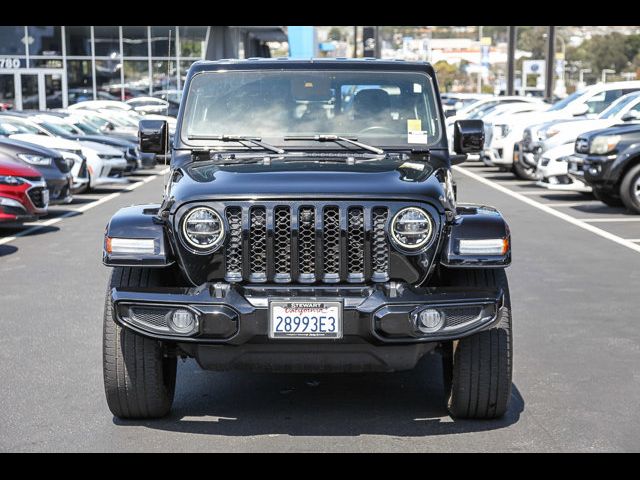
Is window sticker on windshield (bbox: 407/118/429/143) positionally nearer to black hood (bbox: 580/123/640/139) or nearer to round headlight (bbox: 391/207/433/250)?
round headlight (bbox: 391/207/433/250)

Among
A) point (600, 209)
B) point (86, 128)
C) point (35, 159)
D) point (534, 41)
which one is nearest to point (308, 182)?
point (35, 159)

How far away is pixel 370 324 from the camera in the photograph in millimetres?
5465

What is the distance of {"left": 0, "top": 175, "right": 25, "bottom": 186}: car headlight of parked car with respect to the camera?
1438 cm

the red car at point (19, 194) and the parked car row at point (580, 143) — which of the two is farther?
the parked car row at point (580, 143)

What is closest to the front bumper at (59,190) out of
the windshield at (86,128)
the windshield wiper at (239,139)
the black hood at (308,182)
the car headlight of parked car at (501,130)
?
the windshield at (86,128)

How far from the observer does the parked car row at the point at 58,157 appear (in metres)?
14.6

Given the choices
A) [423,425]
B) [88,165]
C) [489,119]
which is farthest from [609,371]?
[489,119]

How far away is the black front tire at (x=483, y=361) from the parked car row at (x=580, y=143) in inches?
286

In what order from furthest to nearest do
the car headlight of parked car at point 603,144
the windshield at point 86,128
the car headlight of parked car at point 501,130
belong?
the windshield at point 86,128 < the car headlight of parked car at point 501,130 < the car headlight of parked car at point 603,144

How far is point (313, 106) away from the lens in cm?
720

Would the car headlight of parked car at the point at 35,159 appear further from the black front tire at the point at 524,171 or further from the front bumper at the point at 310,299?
the front bumper at the point at 310,299

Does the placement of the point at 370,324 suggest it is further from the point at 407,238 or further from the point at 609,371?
the point at 609,371

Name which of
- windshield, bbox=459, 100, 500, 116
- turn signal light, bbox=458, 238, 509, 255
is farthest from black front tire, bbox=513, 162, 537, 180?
turn signal light, bbox=458, 238, 509, 255

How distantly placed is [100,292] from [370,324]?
5.42 m
